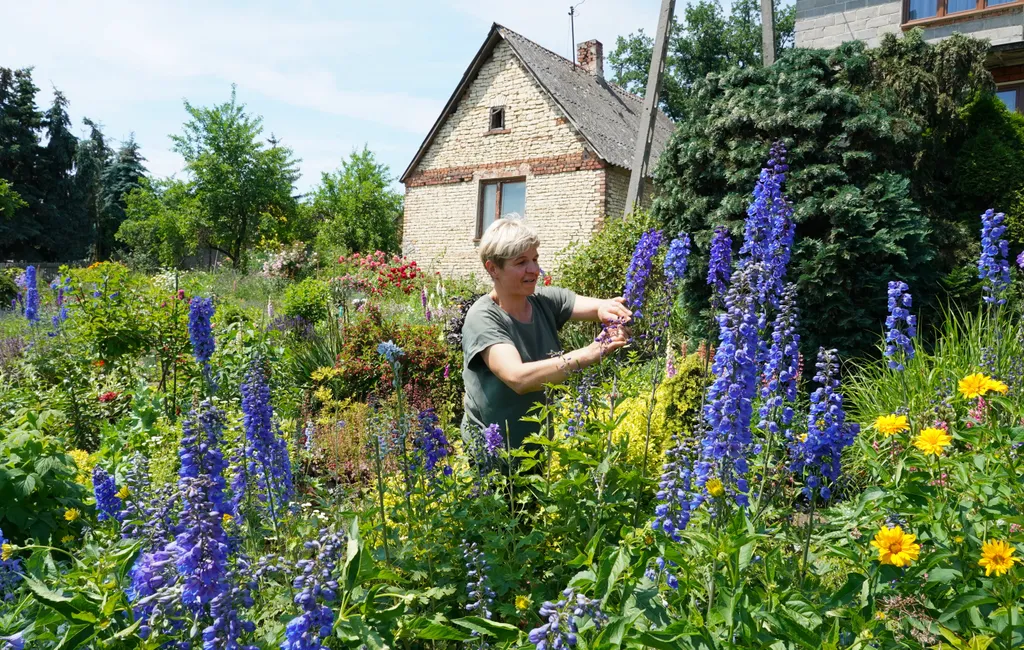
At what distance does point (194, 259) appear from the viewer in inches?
1367

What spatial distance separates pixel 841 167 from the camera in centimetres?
630


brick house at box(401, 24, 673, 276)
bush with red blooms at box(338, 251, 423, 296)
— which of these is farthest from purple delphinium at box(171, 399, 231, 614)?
brick house at box(401, 24, 673, 276)

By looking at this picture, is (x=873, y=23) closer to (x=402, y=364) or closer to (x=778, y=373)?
(x=402, y=364)

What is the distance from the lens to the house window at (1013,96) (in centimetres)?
1034

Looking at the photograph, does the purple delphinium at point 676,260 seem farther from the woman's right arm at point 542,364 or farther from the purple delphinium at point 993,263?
the purple delphinium at point 993,263

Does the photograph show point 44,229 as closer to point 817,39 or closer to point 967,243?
point 817,39

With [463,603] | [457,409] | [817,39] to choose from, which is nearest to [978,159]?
[817,39]

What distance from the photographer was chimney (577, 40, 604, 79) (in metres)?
20.5

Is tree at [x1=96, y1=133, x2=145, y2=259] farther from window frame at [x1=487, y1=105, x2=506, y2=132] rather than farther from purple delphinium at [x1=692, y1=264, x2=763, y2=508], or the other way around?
purple delphinium at [x1=692, y1=264, x2=763, y2=508]

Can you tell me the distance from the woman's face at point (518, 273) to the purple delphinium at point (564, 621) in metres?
2.06

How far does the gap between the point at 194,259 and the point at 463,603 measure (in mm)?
36611

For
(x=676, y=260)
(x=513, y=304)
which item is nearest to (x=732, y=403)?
(x=676, y=260)

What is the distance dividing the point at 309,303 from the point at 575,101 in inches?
390

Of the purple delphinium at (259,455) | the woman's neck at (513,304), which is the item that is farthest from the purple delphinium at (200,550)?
the woman's neck at (513,304)
